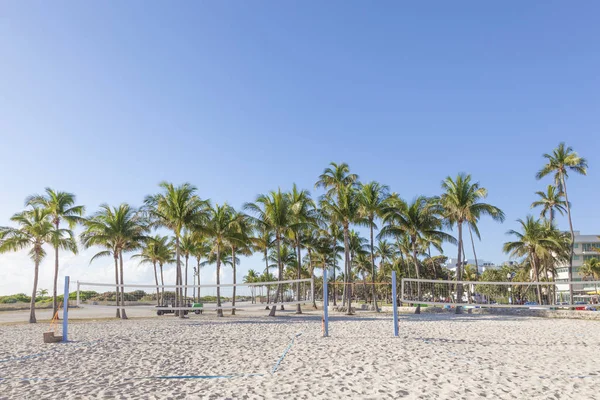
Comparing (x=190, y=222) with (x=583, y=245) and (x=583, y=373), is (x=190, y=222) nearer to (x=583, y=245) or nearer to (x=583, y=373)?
(x=583, y=373)

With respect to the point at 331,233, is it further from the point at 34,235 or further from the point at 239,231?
the point at 34,235

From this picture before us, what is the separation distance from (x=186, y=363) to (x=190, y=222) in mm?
18582

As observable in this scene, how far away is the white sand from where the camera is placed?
5488mm

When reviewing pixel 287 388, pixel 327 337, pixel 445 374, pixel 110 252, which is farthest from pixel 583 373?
pixel 110 252

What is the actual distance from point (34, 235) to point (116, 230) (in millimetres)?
4416

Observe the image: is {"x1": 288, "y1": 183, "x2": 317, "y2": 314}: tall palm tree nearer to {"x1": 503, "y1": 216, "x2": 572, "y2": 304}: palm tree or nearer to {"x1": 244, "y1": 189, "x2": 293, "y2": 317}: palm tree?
{"x1": 244, "y1": 189, "x2": 293, "y2": 317}: palm tree

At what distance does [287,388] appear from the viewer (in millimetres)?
5664

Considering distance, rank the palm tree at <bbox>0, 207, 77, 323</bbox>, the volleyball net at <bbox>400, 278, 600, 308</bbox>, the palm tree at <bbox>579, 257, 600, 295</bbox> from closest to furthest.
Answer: the volleyball net at <bbox>400, 278, 600, 308</bbox>
the palm tree at <bbox>0, 207, 77, 323</bbox>
the palm tree at <bbox>579, 257, 600, 295</bbox>

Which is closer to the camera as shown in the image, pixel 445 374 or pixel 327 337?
pixel 445 374

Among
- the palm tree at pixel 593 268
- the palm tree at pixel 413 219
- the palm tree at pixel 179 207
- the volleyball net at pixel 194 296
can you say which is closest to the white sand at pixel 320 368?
the volleyball net at pixel 194 296

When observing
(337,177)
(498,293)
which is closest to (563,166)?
(337,177)

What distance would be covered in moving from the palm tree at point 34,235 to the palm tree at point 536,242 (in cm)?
3435

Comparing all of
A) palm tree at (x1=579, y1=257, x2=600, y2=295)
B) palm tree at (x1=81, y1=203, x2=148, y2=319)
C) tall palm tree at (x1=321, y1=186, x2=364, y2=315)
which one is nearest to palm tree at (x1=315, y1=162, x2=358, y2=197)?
tall palm tree at (x1=321, y1=186, x2=364, y2=315)

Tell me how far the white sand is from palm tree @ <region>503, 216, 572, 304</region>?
1005 inches
